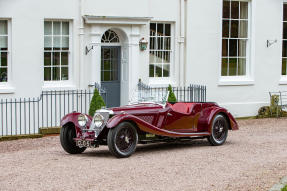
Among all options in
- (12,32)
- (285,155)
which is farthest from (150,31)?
(285,155)

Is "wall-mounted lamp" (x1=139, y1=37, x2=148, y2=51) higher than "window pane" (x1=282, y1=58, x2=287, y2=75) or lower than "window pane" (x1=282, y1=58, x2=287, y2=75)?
higher

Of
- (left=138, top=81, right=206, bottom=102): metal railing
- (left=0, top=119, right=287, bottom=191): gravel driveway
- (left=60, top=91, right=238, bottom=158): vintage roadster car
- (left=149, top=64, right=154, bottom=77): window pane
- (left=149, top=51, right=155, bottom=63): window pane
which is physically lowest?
(left=0, top=119, right=287, bottom=191): gravel driveway

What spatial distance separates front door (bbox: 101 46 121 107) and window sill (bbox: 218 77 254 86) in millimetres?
3338

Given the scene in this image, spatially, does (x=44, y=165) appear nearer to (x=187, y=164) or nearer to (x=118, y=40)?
(x=187, y=164)

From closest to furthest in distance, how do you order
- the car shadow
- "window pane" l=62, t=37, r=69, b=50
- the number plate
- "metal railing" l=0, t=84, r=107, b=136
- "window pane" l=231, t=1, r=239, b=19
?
the number plate
the car shadow
"metal railing" l=0, t=84, r=107, b=136
"window pane" l=62, t=37, r=69, b=50
"window pane" l=231, t=1, r=239, b=19

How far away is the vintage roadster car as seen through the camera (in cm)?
1134

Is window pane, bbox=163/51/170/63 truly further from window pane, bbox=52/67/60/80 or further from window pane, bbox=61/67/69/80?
window pane, bbox=52/67/60/80

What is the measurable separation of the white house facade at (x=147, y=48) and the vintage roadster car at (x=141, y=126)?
4.52 meters

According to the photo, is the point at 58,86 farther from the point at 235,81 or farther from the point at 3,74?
the point at 235,81

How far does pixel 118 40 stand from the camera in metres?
17.9

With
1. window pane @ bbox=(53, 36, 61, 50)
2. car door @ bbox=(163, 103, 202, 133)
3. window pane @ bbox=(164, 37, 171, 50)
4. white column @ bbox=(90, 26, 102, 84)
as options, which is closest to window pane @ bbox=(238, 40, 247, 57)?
window pane @ bbox=(164, 37, 171, 50)

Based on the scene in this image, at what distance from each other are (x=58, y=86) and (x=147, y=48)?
3038 millimetres

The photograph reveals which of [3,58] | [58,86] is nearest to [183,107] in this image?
[58,86]

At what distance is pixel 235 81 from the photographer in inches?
760
